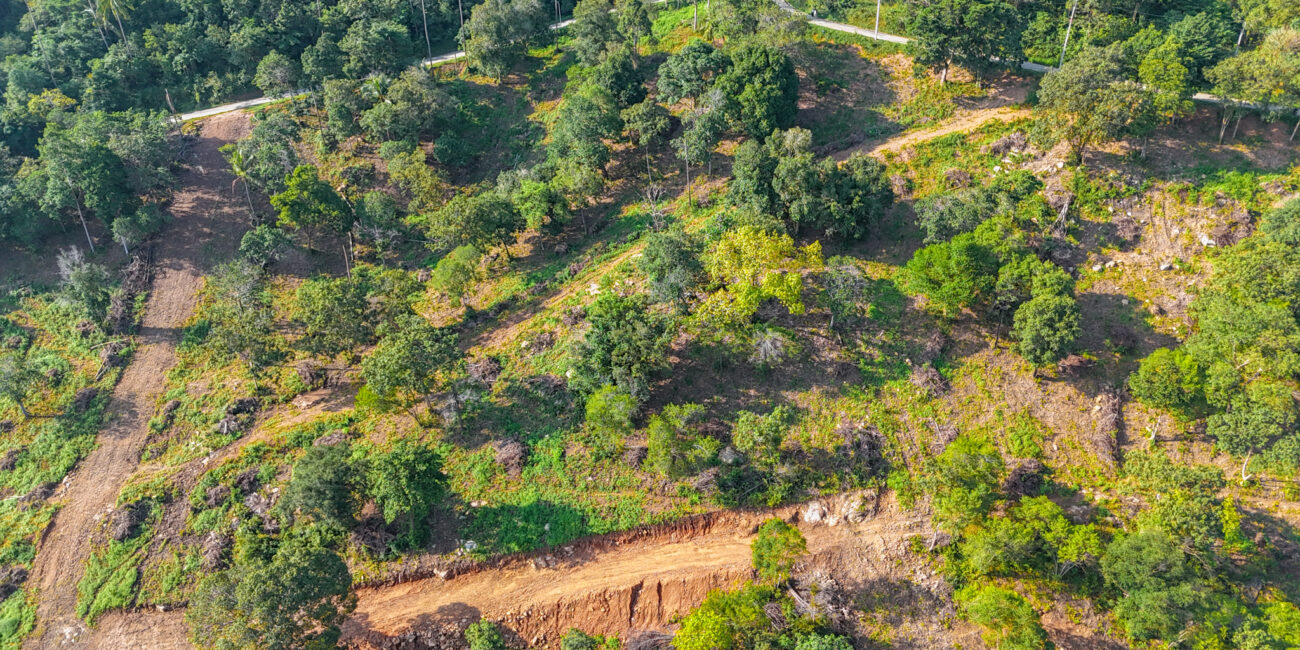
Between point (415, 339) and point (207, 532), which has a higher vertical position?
point (415, 339)

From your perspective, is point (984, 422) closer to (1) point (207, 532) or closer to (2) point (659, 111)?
(2) point (659, 111)

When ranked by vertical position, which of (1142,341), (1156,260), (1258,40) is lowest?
(1142,341)

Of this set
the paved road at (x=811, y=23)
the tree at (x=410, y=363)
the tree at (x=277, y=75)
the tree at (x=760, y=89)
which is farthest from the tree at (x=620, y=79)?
the tree at (x=277, y=75)

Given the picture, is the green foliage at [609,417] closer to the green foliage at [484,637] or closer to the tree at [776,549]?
the tree at [776,549]

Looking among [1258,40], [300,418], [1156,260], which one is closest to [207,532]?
[300,418]

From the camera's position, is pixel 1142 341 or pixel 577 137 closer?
pixel 1142 341

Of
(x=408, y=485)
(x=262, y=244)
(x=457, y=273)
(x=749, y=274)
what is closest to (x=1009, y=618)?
(x=749, y=274)
